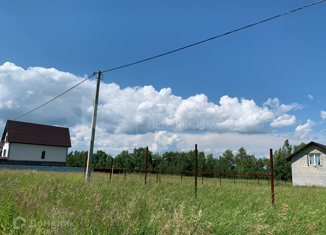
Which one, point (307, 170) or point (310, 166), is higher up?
point (310, 166)

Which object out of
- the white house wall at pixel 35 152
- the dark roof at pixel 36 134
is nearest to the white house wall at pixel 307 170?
the dark roof at pixel 36 134

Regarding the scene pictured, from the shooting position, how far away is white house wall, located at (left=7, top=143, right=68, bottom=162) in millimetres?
35000

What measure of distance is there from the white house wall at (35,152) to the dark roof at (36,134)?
0.85 metres

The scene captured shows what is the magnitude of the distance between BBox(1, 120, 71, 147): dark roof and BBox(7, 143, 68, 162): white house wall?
85 centimetres

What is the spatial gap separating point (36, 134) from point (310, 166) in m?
44.8

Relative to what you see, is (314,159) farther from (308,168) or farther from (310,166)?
(308,168)

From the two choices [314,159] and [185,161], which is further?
[185,161]

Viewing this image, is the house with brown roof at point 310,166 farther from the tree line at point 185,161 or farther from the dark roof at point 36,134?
the dark roof at point 36,134

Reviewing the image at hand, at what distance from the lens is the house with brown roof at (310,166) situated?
2564cm

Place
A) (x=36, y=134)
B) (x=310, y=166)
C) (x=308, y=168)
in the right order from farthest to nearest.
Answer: (x=36, y=134)
(x=308, y=168)
(x=310, y=166)


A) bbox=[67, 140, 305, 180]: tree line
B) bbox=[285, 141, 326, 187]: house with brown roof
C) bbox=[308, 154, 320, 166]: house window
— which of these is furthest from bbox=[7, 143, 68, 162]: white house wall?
Answer: bbox=[308, 154, 320, 166]: house window

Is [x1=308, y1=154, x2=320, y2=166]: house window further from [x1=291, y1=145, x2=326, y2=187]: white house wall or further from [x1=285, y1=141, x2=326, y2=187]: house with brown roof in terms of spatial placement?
[x1=291, y1=145, x2=326, y2=187]: white house wall

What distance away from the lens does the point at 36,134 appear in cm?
3891

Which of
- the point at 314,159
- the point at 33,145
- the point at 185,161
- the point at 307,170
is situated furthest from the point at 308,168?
the point at 33,145
